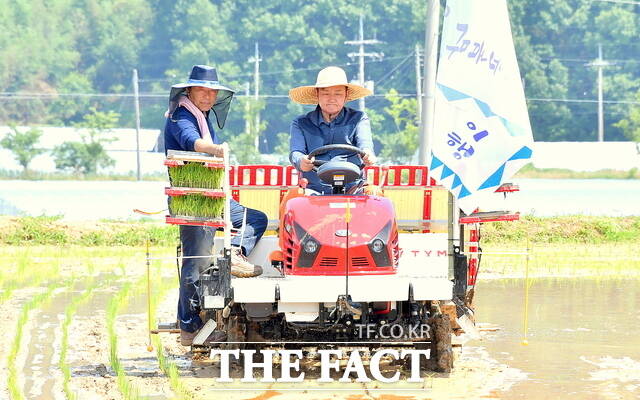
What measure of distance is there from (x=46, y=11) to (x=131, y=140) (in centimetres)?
2868

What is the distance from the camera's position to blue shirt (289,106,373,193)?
396 inches

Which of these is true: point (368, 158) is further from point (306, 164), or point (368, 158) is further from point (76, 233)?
point (76, 233)

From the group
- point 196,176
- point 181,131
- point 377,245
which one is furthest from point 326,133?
point 377,245

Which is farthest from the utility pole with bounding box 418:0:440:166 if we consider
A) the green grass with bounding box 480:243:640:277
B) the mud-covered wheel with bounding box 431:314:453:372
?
the mud-covered wheel with bounding box 431:314:453:372

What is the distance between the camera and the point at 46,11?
340 ft

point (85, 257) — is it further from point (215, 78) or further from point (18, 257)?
point (215, 78)

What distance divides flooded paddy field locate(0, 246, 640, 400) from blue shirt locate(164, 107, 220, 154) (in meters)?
1.43

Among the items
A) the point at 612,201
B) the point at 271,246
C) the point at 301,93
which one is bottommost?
the point at 612,201

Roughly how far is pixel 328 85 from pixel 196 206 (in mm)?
1417

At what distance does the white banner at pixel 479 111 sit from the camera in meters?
9.93

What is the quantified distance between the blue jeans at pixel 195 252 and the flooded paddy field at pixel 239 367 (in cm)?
34

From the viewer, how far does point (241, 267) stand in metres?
9.41

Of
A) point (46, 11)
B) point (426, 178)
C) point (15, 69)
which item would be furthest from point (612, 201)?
point (46, 11)

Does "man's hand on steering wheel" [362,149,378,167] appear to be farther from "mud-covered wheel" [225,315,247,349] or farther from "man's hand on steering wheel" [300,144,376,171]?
"mud-covered wheel" [225,315,247,349]
